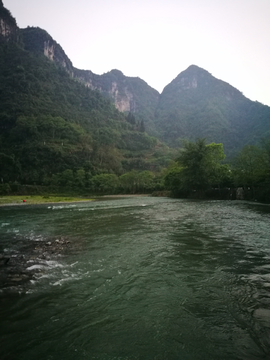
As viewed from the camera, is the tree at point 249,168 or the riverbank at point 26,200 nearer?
the tree at point 249,168

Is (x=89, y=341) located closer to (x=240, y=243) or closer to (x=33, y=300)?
(x=33, y=300)

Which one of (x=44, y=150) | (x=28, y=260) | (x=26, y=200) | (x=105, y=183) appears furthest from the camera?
(x=44, y=150)

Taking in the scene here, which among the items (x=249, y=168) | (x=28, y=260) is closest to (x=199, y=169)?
(x=249, y=168)

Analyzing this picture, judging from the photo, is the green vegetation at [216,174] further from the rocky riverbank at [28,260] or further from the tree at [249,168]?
the rocky riverbank at [28,260]

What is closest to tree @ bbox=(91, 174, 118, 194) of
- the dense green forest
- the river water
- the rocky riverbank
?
the dense green forest

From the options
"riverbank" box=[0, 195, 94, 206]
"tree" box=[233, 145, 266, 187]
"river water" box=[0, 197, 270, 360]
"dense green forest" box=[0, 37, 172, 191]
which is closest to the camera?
"river water" box=[0, 197, 270, 360]

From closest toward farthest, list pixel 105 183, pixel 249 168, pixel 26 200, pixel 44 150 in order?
pixel 249 168 < pixel 26 200 < pixel 105 183 < pixel 44 150

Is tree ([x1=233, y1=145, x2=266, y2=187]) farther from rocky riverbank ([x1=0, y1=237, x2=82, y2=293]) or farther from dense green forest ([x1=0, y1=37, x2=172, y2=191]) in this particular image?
dense green forest ([x1=0, y1=37, x2=172, y2=191])

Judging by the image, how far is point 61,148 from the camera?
492 feet

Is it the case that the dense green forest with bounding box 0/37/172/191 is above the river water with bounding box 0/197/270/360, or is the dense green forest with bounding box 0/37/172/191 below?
above

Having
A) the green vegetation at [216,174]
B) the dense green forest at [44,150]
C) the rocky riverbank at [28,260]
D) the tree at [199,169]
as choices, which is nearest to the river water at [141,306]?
the rocky riverbank at [28,260]

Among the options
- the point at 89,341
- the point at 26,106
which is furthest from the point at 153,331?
the point at 26,106

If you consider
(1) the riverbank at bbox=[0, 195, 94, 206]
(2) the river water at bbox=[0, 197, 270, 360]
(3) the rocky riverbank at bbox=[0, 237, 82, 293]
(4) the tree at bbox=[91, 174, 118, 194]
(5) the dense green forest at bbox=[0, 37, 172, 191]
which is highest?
(5) the dense green forest at bbox=[0, 37, 172, 191]

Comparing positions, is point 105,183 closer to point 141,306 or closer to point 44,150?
point 44,150
